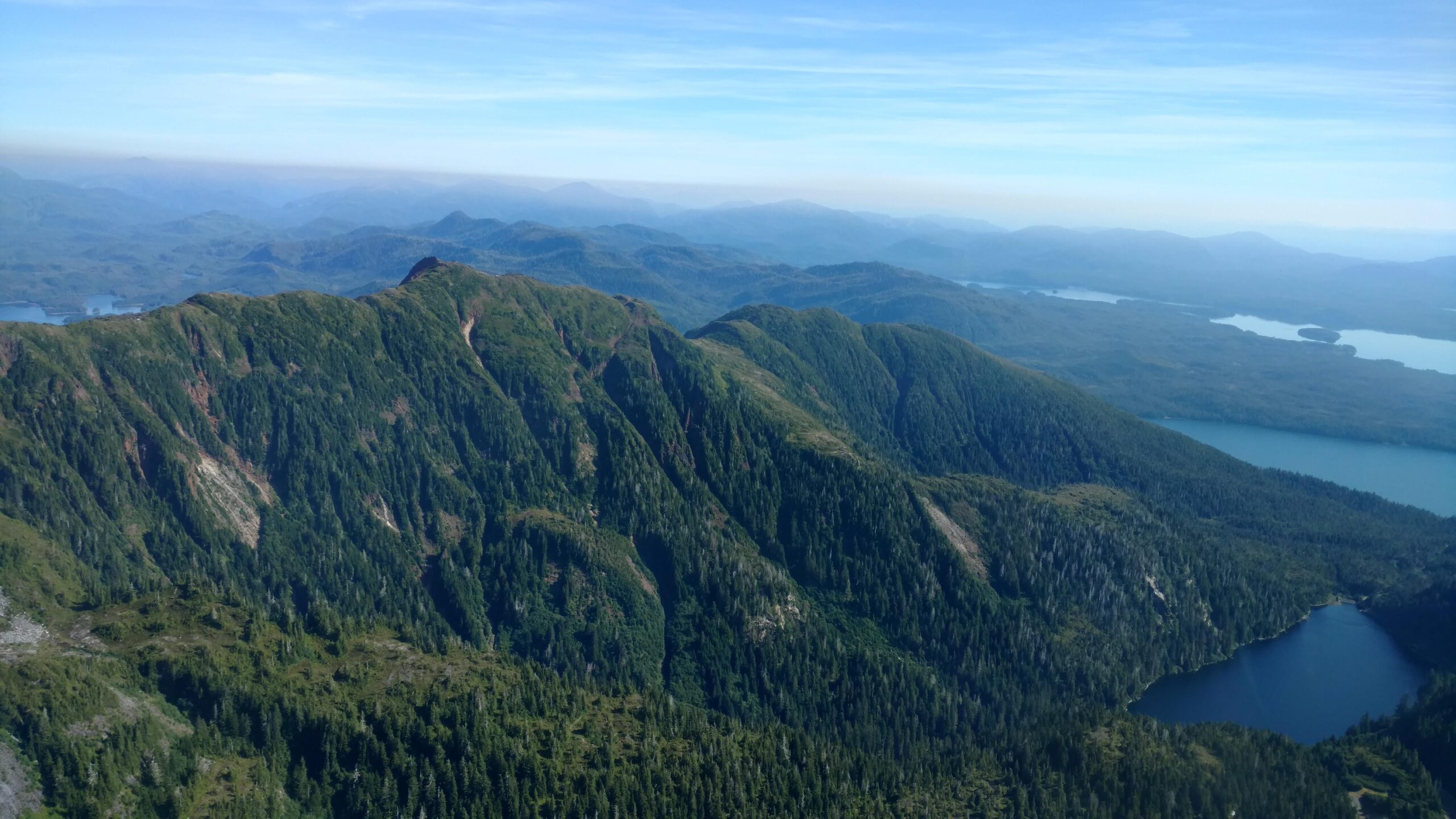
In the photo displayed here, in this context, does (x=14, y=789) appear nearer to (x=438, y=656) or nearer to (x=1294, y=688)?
(x=438, y=656)

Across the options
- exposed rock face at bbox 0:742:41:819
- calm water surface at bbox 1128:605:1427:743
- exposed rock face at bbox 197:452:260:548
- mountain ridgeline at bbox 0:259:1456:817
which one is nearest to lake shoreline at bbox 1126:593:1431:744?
calm water surface at bbox 1128:605:1427:743

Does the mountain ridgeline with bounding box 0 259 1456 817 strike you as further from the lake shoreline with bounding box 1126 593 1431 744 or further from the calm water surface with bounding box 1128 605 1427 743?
the calm water surface with bounding box 1128 605 1427 743

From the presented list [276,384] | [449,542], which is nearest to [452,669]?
[449,542]

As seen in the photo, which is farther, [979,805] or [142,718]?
[979,805]

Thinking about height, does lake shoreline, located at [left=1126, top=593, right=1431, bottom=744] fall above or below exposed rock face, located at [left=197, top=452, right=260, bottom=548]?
below

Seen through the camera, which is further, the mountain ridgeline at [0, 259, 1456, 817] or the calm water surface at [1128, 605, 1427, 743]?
the calm water surface at [1128, 605, 1427, 743]

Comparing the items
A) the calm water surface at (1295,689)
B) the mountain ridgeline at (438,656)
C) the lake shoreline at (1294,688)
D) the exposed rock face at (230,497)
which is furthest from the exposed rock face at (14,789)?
the calm water surface at (1295,689)

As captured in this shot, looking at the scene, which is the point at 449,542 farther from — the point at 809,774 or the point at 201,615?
the point at 809,774

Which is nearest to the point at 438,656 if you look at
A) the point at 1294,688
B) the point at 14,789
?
the point at 14,789
